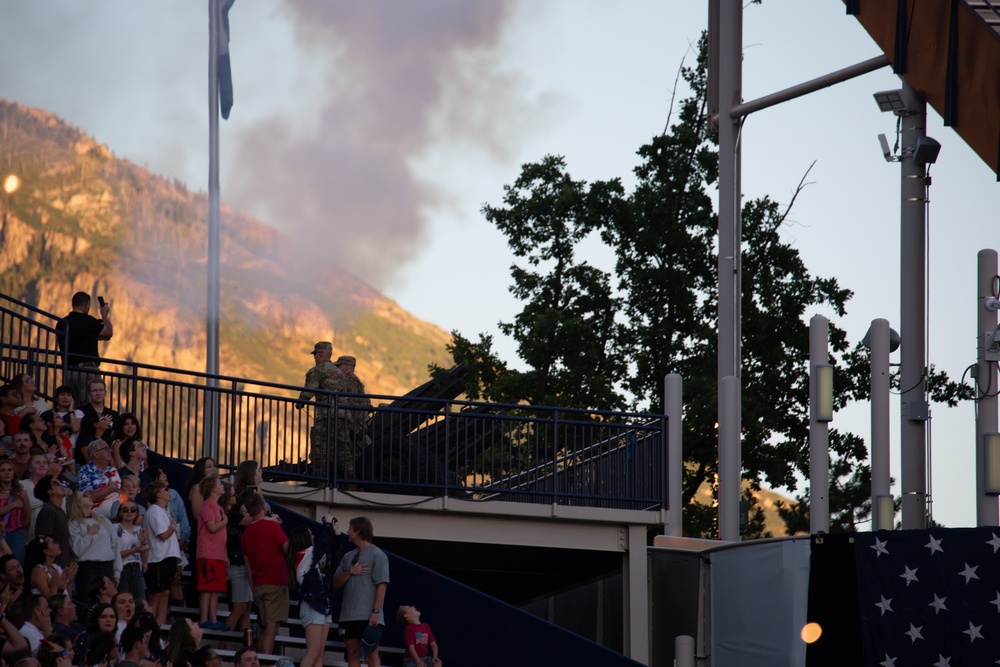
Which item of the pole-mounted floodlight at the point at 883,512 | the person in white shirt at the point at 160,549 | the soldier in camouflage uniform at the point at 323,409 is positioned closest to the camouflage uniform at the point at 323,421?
the soldier in camouflage uniform at the point at 323,409

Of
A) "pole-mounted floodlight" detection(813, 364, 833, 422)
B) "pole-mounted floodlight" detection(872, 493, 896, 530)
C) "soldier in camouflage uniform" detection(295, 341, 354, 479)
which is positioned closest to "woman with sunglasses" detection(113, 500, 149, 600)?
"soldier in camouflage uniform" detection(295, 341, 354, 479)

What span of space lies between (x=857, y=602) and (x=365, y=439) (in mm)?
6361

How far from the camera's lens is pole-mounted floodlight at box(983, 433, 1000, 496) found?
18234mm

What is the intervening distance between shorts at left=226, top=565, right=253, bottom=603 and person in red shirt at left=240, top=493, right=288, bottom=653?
247 millimetres

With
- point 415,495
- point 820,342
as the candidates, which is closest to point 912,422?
point 820,342

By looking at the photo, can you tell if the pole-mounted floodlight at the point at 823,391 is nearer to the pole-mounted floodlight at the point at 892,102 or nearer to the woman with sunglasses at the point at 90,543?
the pole-mounted floodlight at the point at 892,102

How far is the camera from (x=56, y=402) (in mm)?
15688

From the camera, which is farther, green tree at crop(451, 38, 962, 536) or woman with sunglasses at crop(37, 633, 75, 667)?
green tree at crop(451, 38, 962, 536)

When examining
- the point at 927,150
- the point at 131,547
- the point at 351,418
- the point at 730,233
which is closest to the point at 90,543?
the point at 131,547

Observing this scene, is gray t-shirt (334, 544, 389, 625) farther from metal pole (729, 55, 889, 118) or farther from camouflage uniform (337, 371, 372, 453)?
metal pole (729, 55, 889, 118)

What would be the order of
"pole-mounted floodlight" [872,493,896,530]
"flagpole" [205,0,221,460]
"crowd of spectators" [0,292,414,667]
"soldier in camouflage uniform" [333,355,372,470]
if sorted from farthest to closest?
"flagpole" [205,0,221,460] < "pole-mounted floodlight" [872,493,896,530] < "soldier in camouflage uniform" [333,355,372,470] < "crowd of spectators" [0,292,414,667]

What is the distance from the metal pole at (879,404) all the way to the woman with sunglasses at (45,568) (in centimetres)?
1097

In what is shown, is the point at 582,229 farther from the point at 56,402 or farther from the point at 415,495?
the point at 56,402

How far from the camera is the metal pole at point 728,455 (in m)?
21.0
